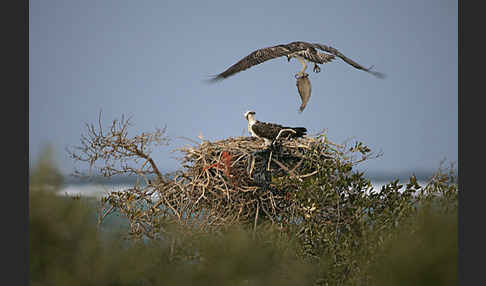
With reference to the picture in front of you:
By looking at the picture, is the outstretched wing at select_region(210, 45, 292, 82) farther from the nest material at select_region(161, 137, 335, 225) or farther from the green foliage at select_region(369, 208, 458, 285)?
the green foliage at select_region(369, 208, 458, 285)

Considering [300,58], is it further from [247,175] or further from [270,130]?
[247,175]

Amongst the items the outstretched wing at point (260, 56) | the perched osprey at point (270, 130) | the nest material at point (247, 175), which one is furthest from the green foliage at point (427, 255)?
the perched osprey at point (270, 130)

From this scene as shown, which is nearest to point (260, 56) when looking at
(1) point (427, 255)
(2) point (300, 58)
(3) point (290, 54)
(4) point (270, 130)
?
(3) point (290, 54)

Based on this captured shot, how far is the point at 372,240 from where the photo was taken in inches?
31.8

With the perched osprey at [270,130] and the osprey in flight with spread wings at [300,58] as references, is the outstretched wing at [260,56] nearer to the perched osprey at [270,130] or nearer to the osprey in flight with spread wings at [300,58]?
the osprey in flight with spread wings at [300,58]

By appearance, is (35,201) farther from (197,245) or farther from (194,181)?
(194,181)

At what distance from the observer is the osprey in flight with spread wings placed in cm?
152

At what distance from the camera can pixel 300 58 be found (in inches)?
75.0

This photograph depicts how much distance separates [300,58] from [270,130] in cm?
47

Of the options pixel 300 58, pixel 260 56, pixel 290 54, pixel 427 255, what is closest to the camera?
pixel 427 255

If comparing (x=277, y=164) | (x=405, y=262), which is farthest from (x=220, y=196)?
(x=405, y=262)

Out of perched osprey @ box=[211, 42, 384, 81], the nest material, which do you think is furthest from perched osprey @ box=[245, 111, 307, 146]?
perched osprey @ box=[211, 42, 384, 81]

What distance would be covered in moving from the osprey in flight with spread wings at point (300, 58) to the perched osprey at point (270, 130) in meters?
0.18

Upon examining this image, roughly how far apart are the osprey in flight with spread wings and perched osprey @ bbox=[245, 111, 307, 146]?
0.18 meters
